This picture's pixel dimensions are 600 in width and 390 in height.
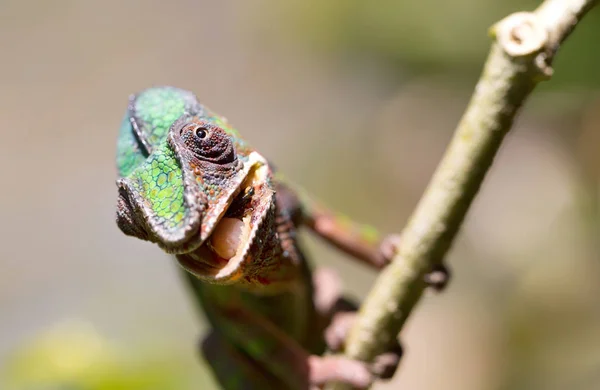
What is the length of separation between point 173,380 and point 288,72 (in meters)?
4.40

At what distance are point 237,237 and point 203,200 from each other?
0.08 meters

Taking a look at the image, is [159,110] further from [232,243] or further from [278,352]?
[278,352]

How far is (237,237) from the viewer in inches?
39.4

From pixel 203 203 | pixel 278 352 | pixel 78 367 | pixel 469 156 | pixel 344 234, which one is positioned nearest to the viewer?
pixel 203 203

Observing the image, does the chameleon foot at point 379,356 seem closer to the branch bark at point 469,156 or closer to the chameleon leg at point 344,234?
the branch bark at point 469,156

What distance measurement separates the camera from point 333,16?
5.12m

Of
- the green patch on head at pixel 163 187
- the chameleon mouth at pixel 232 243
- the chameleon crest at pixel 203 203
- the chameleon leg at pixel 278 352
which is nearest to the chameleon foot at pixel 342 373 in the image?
the chameleon leg at pixel 278 352

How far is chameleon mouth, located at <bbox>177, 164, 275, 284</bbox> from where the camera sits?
97 centimetres

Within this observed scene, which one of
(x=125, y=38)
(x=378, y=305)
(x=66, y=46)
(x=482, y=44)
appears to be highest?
(x=125, y=38)

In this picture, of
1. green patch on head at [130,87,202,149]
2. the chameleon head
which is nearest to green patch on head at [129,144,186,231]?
the chameleon head

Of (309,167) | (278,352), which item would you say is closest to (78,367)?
(278,352)

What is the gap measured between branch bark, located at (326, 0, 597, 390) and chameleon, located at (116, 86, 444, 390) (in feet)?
0.53

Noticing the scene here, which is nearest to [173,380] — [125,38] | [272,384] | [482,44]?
[272,384]

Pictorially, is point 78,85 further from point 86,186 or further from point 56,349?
point 56,349
